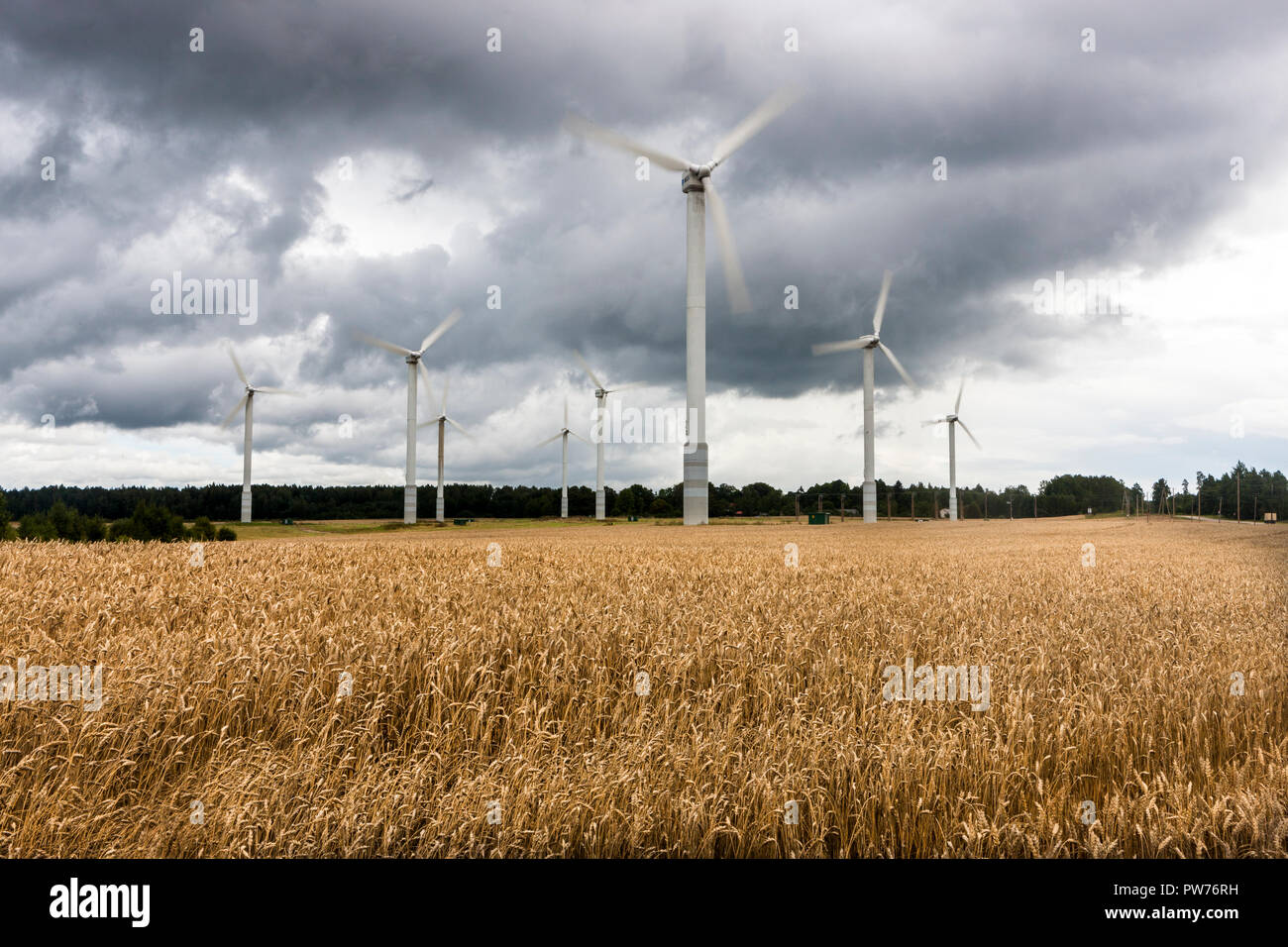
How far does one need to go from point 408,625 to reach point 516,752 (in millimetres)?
4009

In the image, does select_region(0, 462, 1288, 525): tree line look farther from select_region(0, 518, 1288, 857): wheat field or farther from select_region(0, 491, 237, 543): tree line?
select_region(0, 518, 1288, 857): wheat field

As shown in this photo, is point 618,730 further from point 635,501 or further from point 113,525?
point 635,501

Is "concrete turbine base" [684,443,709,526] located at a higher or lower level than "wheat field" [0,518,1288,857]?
higher

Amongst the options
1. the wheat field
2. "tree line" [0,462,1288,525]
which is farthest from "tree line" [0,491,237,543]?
the wheat field

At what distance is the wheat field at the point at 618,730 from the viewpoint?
4562mm

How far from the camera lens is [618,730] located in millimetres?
6559

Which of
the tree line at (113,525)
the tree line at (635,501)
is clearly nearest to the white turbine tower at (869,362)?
the tree line at (635,501)

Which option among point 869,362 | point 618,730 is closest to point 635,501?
point 869,362

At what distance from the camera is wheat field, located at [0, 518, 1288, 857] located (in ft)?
15.0

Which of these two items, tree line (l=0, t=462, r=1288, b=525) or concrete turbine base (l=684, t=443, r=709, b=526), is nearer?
concrete turbine base (l=684, t=443, r=709, b=526)

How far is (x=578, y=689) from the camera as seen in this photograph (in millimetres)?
7398

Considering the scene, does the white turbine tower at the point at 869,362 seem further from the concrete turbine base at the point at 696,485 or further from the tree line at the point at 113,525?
the tree line at the point at 113,525
